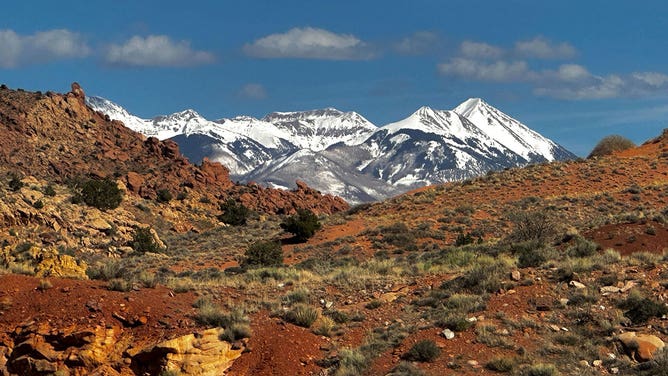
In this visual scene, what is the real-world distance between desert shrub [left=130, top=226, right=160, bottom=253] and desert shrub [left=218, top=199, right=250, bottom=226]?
2032 centimetres

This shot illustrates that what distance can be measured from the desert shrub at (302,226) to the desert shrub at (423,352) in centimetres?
3215

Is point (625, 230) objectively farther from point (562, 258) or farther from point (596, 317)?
point (596, 317)

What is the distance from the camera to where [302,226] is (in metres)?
47.1

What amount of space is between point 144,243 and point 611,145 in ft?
173

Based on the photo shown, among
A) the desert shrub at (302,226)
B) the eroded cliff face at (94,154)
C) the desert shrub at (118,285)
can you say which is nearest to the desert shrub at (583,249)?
the desert shrub at (118,285)

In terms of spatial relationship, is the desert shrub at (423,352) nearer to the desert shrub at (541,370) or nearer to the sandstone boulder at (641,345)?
the desert shrub at (541,370)

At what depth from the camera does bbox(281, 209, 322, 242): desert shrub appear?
47.1 metres

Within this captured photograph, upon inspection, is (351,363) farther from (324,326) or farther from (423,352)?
(324,326)

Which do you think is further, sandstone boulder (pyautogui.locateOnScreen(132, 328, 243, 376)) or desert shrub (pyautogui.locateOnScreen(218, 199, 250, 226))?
desert shrub (pyautogui.locateOnScreen(218, 199, 250, 226))

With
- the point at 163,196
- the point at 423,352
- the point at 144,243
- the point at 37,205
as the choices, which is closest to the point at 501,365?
the point at 423,352

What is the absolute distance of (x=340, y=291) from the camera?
806 inches

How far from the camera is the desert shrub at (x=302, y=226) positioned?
47.1m

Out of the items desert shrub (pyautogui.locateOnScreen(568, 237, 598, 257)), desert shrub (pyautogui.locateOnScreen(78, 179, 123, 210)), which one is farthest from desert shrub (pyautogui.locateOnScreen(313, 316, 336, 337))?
desert shrub (pyautogui.locateOnScreen(78, 179, 123, 210))

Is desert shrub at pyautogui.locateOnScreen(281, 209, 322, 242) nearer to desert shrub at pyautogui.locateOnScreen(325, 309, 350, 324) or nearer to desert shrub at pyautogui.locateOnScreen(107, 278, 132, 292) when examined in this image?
desert shrub at pyautogui.locateOnScreen(325, 309, 350, 324)
